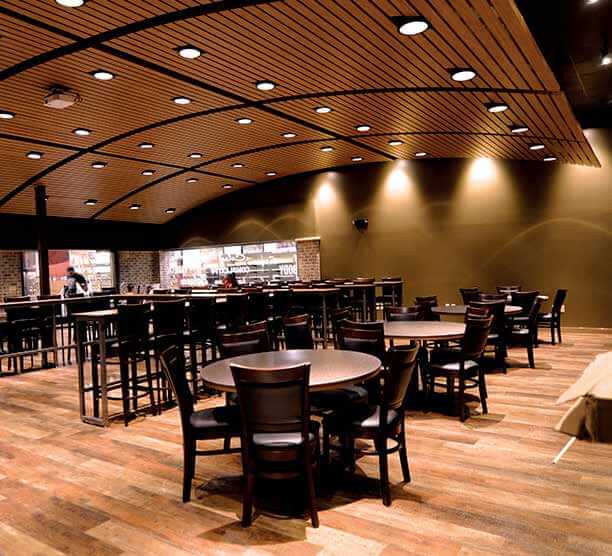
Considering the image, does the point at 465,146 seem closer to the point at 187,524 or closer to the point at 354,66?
the point at 354,66

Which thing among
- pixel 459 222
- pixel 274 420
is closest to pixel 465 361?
pixel 274 420

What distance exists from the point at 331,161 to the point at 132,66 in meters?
6.60

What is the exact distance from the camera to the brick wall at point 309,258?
1320cm

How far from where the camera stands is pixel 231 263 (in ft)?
48.9

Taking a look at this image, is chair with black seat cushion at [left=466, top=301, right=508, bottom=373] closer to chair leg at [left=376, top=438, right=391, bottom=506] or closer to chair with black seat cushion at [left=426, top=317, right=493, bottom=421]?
chair with black seat cushion at [left=426, top=317, right=493, bottom=421]

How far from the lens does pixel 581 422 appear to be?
1046 millimetres

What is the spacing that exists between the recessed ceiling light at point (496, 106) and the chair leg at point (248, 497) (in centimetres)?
554

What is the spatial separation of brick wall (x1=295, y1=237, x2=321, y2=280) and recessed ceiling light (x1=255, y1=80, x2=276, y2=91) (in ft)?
22.0

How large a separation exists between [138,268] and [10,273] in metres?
3.76

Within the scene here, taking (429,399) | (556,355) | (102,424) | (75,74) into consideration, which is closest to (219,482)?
(102,424)

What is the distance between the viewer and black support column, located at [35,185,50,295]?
1016 cm

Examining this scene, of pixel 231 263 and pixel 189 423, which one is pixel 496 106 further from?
pixel 231 263

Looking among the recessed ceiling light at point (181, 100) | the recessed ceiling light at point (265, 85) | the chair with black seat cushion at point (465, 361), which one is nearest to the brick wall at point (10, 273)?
the recessed ceiling light at point (181, 100)

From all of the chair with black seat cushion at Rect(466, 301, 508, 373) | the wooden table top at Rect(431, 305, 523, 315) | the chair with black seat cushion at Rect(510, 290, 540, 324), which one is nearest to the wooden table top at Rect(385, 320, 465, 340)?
the chair with black seat cushion at Rect(466, 301, 508, 373)
